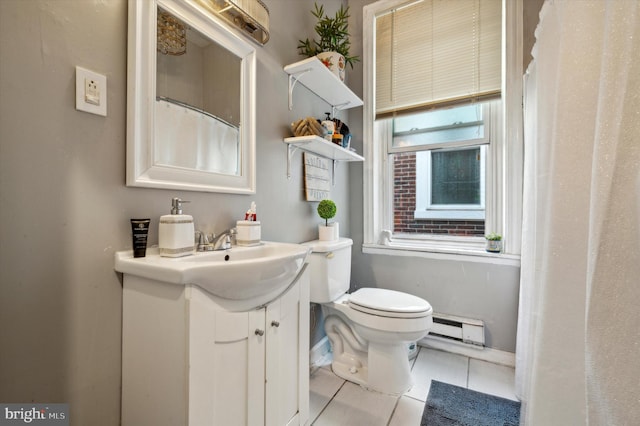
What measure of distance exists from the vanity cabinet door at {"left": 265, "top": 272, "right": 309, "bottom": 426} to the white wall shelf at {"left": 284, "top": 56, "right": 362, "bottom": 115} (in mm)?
1081

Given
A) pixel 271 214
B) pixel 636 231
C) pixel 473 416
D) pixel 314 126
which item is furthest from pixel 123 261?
pixel 473 416

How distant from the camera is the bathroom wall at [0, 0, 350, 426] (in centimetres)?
A: 61

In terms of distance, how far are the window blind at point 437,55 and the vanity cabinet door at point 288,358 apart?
65.5 inches

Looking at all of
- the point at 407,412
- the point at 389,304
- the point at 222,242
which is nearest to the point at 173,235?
the point at 222,242

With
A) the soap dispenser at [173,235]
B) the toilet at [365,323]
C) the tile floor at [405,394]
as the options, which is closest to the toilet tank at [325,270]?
the toilet at [365,323]

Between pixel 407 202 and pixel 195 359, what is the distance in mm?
1858

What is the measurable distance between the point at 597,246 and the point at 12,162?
4.16ft

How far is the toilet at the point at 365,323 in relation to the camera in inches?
52.2

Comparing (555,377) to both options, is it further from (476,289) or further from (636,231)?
(476,289)

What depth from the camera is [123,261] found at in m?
0.76

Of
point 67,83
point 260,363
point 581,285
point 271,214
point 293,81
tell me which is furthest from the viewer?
point 293,81

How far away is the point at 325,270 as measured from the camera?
1.46 meters

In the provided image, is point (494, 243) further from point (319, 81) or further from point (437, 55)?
point (319, 81)

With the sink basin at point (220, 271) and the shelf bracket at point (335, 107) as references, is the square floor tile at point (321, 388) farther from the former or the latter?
the shelf bracket at point (335, 107)
